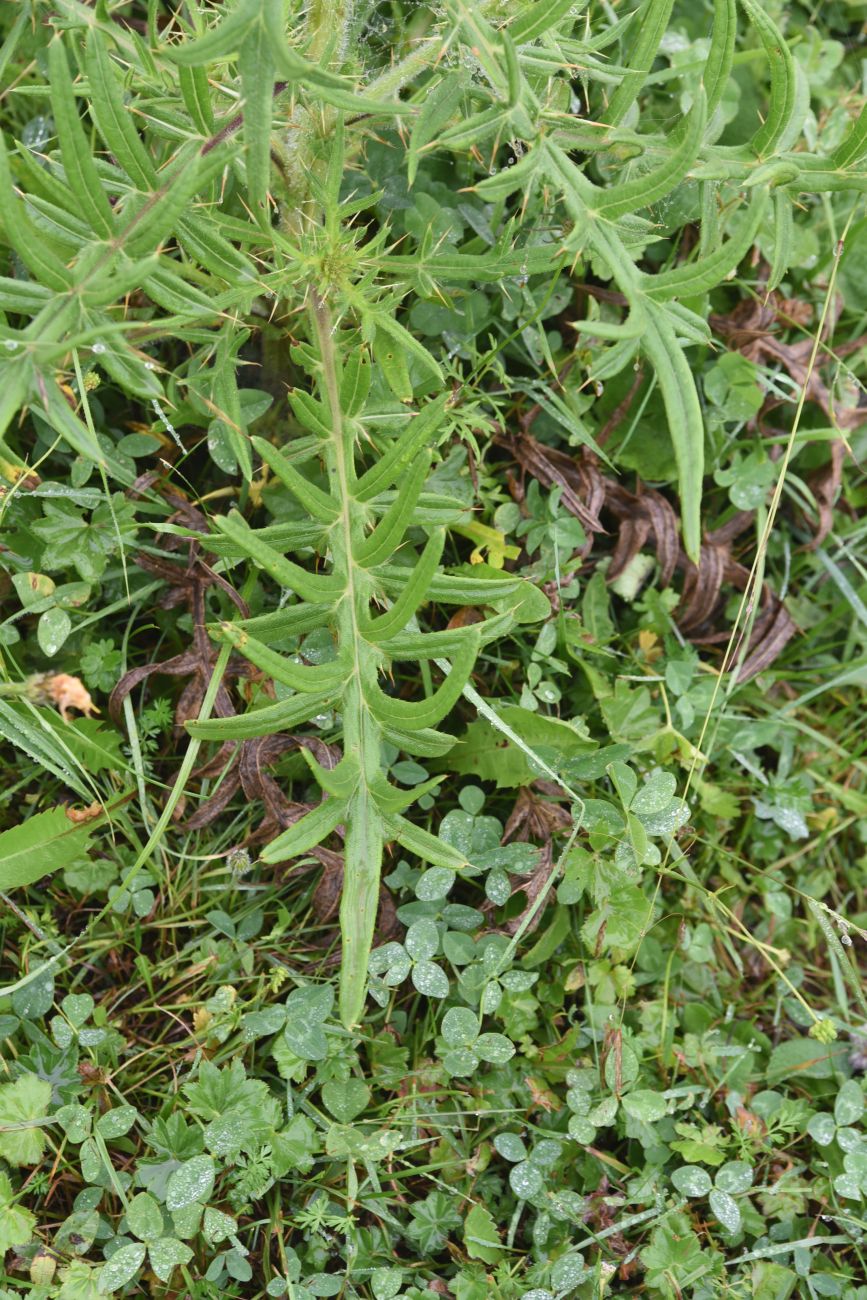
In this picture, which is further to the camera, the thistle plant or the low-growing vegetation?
the low-growing vegetation

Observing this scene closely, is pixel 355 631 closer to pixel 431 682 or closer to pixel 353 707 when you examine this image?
pixel 353 707

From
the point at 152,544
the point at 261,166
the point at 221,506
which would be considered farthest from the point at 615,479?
→ the point at 261,166

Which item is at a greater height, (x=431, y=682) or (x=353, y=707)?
(x=353, y=707)

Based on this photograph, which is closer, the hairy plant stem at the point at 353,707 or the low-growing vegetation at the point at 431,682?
the hairy plant stem at the point at 353,707

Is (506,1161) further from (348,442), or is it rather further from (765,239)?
(765,239)

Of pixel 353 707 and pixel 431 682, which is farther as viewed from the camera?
pixel 431 682

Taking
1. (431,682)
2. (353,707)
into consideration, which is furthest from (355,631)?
(431,682)
